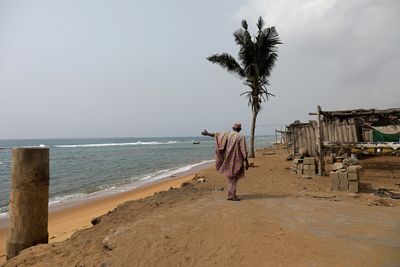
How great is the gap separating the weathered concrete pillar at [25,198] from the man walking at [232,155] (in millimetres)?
3525

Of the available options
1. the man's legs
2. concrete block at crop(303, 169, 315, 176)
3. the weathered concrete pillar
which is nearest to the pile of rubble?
concrete block at crop(303, 169, 315, 176)

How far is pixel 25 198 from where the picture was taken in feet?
18.7

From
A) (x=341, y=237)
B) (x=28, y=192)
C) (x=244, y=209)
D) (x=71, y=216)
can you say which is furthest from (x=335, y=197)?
(x=71, y=216)

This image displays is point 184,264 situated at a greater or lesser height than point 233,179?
lesser

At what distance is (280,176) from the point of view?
40.9 feet

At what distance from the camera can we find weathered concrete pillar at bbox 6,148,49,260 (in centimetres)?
570

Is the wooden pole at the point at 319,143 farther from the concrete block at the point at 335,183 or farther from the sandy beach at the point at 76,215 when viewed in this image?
the sandy beach at the point at 76,215

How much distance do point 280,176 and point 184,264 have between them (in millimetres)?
8723

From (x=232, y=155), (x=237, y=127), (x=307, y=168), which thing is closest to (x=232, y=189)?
(x=232, y=155)

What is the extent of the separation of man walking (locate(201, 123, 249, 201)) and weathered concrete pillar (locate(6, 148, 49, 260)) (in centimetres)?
352

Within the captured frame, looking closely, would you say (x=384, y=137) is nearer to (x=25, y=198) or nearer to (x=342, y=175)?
(x=342, y=175)

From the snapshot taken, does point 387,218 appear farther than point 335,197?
No

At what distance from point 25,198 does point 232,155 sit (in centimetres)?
417

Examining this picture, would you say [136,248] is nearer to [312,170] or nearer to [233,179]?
[233,179]
